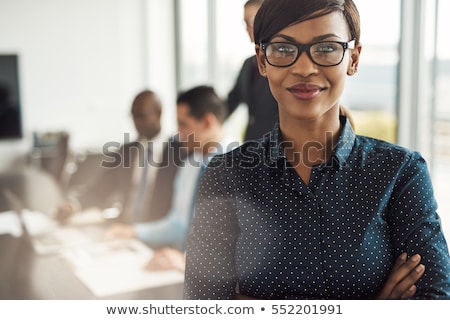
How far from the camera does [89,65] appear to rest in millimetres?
1350

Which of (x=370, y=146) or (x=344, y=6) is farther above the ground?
(x=344, y=6)

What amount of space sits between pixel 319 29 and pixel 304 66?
0.22ft

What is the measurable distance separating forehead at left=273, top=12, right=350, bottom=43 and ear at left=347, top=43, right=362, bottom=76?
0.13 ft

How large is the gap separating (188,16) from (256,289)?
0.69m

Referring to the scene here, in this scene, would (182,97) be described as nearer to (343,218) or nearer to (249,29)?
(249,29)

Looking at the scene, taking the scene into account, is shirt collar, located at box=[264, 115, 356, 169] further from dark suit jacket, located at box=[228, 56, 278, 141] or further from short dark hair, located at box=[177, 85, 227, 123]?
short dark hair, located at box=[177, 85, 227, 123]

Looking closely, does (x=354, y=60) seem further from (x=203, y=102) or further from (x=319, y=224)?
(x=203, y=102)

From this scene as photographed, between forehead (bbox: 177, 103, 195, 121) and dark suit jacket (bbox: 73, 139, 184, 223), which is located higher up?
forehead (bbox: 177, 103, 195, 121)

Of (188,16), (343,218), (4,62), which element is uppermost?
(188,16)

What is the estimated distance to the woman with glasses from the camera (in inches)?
33.7

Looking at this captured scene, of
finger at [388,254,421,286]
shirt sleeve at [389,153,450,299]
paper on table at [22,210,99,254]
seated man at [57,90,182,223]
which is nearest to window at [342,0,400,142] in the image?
shirt sleeve at [389,153,450,299]

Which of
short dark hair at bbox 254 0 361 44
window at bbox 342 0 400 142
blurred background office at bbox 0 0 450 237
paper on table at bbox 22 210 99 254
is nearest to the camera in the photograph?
short dark hair at bbox 254 0 361 44

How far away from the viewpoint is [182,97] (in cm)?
127

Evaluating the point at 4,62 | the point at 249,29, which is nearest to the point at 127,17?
the point at 4,62
